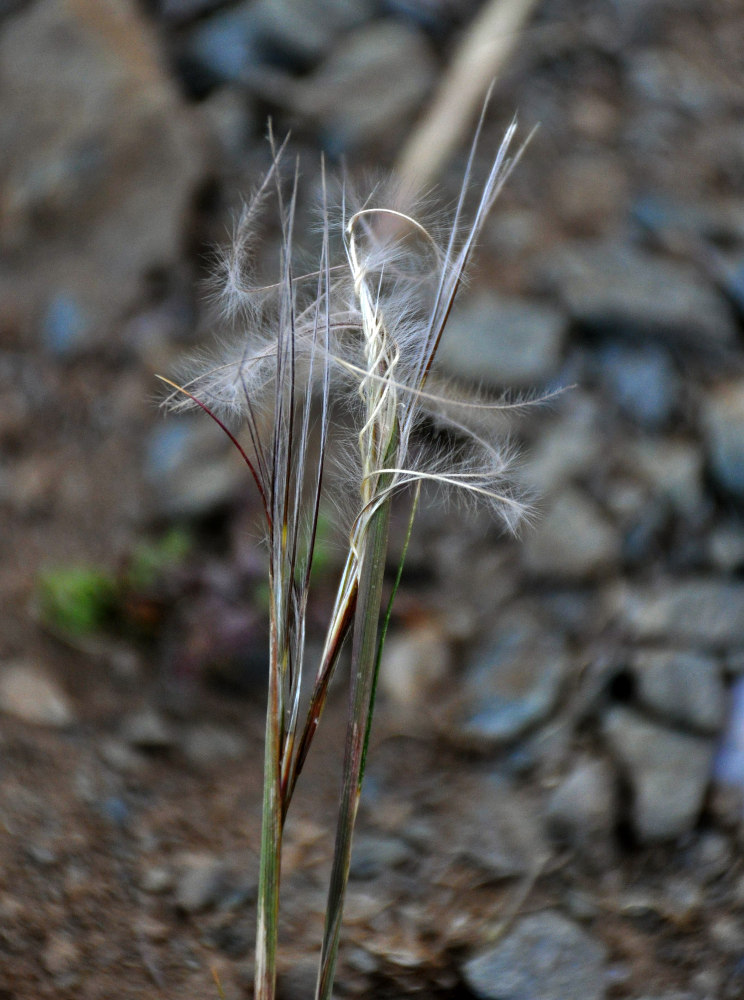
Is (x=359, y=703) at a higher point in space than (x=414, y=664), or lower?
lower

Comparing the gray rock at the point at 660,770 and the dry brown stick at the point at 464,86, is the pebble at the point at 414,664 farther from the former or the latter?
the dry brown stick at the point at 464,86

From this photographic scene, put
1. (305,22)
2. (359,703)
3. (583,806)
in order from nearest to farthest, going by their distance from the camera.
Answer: (359,703) → (583,806) → (305,22)

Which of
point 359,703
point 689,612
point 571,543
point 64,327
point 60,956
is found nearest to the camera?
point 359,703

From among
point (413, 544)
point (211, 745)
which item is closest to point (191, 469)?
point (413, 544)

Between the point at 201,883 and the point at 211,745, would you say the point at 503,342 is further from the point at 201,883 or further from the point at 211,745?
the point at 201,883

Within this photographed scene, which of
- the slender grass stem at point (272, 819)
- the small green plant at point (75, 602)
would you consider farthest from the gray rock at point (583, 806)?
the small green plant at point (75, 602)

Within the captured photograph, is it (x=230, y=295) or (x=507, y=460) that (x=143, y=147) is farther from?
(x=507, y=460)

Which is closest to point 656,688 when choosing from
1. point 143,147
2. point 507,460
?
point 507,460
